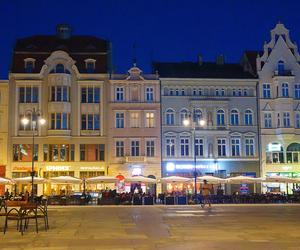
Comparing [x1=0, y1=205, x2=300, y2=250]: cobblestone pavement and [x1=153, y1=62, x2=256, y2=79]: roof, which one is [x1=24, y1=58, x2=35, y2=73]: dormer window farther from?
[x1=0, y1=205, x2=300, y2=250]: cobblestone pavement

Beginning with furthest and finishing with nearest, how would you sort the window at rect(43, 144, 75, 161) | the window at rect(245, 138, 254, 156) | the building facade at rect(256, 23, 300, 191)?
the window at rect(245, 138, 254, 156) < the building facade at rect(256, 23, 300, 191) < the window at rect(43, 144, 75, 161)

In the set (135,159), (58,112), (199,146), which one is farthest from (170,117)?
(58,112)

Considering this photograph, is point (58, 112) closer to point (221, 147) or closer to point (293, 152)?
point (221, 147)

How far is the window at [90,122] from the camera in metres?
63.8

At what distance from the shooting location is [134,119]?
64.6m

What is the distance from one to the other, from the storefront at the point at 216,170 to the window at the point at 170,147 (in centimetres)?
106

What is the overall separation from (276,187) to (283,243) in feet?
163

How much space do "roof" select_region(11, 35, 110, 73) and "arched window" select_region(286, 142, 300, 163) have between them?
2305 centimetres

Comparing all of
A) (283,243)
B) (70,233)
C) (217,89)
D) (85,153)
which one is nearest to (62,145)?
(85,153)

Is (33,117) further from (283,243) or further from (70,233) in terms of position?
(283,243)

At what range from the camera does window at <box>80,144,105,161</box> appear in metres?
63.3

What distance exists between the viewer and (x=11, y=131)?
6259 cm

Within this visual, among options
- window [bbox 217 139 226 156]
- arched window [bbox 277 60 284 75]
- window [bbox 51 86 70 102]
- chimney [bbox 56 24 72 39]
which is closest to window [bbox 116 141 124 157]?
window [bbox 51 86 70 102]

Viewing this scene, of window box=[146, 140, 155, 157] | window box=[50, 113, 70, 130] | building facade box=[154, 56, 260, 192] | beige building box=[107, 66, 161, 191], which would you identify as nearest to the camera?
window box=[50, 113, 70, 130]
